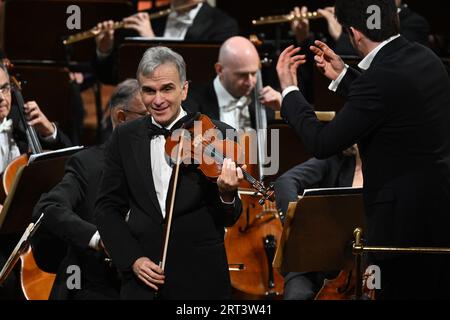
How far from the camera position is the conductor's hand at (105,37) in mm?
4836

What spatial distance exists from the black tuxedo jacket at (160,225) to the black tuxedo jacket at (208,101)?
1.55 m

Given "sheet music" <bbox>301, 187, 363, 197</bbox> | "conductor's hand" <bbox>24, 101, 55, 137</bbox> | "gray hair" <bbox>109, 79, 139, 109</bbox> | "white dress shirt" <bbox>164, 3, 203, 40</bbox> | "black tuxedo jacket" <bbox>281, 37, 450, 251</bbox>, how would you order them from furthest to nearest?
1. "white dress shirt" <bbox>164, 3, 203, 40</bbox>
2. "conductor's hand" <bbox>24, 101, 55, 137</bbox>
3. "gray hair" <bbox>109, 79, 139, 109</bbox>
4. "sheet music" <bbox>301, 187, 363, 197</bbox>
5. "black tuxedo jacket" <bbox>281, 37, 450, 251</bbox>

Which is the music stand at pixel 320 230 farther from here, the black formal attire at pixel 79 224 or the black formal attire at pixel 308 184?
the black formal attire at pixel 79 224

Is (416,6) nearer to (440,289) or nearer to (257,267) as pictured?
(257,267)

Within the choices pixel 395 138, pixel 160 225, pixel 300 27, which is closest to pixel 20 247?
pixel 160 225

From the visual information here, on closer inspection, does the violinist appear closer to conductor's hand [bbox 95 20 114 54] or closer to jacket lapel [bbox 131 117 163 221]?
jacket lapel [bbox 131 117 163 221]

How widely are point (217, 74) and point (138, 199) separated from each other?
1.83 m

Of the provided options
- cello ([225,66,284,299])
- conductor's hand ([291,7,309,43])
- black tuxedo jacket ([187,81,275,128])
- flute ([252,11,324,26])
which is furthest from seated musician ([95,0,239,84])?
cello ([225,66,284,299])

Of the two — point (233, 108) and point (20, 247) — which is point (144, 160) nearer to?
point (20, 247)

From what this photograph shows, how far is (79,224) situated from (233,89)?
1466mm

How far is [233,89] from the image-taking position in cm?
439

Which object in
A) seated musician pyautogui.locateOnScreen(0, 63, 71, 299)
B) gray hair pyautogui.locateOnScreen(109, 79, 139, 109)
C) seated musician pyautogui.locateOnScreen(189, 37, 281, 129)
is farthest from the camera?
seated musician pyautogui.locateOnScreen(189, 37, 281, 129)

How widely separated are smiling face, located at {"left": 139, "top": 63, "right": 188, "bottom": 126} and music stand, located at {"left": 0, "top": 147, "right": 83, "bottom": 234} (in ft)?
1.93

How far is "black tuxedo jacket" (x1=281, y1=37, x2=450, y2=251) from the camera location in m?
2.57
